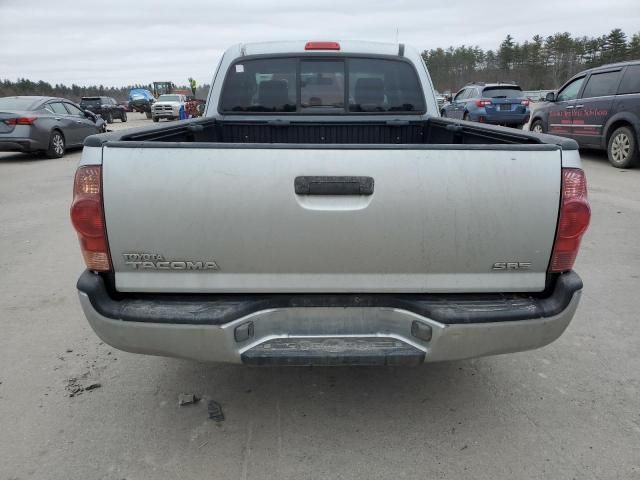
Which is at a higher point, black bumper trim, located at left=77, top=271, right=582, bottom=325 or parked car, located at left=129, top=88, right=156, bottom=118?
black bumper trim, located at left=77, top=271, right=582, bottom=325

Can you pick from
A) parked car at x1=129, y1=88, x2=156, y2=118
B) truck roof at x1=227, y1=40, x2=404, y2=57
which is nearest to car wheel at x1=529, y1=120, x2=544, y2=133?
truck roof at x1=227, y1=40, x2=404, y2=57

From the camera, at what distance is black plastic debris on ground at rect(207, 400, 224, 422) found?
2.80 m

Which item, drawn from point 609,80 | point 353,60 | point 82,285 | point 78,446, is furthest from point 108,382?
point 609,80

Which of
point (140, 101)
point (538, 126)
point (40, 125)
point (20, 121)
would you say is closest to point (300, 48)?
point (20, 121)

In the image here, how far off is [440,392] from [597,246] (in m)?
3.74

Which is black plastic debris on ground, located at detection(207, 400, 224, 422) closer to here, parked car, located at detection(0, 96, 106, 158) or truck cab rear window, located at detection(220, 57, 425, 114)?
truck cab rear window, located at detection(220, 57, 425, 114)

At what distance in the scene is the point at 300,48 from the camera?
173 inches

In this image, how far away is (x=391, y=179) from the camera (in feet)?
7.05

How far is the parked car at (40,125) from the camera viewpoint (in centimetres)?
1174

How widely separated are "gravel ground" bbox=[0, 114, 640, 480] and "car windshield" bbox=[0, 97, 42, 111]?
1015cm

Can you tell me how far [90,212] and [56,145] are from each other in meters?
12.5

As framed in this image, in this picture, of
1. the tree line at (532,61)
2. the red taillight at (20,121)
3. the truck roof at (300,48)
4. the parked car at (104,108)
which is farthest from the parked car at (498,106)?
the tree line at (532,61)

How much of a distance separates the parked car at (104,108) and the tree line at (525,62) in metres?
42.3

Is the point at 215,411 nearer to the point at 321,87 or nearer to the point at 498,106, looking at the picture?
the point at 321,87
